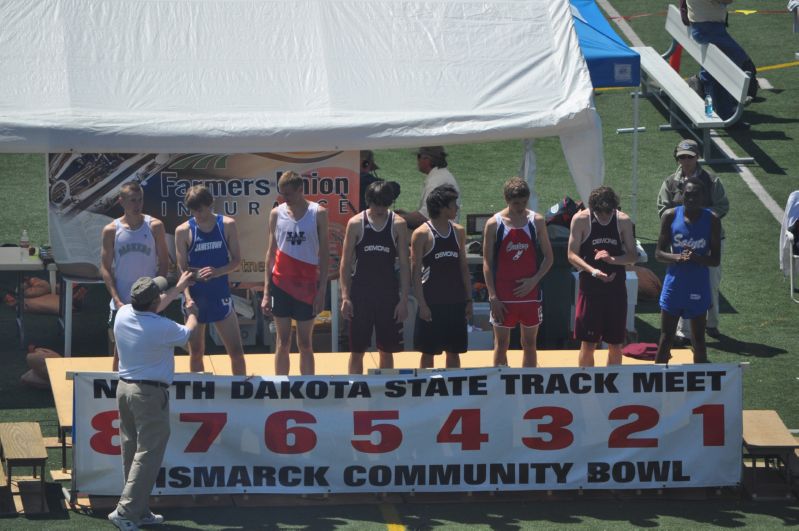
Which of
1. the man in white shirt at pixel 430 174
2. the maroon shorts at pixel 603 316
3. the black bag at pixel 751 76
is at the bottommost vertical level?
the maroon shorts at pixel 603 316

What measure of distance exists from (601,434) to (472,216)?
3.95m

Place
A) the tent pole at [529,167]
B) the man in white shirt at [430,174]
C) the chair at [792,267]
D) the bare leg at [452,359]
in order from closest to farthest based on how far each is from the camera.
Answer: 1. the bare leg at [452,359]
2. the man in white shirt at [430,174]
3. the tent pole at [529,167]
4. the chair at [792,267]

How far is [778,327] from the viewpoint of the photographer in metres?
12.7

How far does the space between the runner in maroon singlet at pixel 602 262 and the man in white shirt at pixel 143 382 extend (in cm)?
321

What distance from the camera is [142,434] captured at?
27.3ft

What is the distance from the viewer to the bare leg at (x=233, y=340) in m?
10.1

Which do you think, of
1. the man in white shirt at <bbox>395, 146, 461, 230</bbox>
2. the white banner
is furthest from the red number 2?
the man in white shirt at <bbox>395, 146, 461, 230</bbox>

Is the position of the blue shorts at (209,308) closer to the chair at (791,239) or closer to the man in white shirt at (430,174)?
the man in white shirt at (430,174)

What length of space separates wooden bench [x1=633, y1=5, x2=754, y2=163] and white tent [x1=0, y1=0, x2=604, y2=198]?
5.10 meters

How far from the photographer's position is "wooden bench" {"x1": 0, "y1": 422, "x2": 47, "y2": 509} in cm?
865

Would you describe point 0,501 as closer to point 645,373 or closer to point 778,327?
point 645,373

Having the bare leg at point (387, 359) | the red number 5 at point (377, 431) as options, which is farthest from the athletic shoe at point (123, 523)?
the bare leg at point (387, 359)

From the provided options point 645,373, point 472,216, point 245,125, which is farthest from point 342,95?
point 645,373

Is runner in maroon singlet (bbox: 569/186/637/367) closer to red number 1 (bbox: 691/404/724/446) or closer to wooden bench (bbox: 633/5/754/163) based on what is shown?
red number 1 (bbox: 691/404/724/446)
